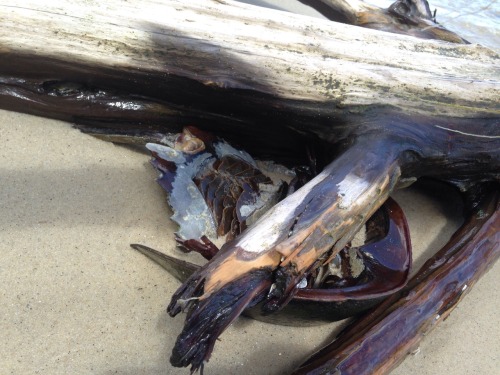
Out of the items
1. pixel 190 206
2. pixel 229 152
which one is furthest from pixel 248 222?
pixel 229 152

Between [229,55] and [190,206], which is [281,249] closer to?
[190,206]

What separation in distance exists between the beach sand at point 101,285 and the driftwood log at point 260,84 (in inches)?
8.8

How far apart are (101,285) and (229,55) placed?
115 centimetres

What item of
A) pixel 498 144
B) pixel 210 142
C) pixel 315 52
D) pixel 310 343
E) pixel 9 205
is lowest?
pixel 310 343

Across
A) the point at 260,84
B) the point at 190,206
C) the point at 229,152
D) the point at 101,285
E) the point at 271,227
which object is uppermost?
the point at 260,84

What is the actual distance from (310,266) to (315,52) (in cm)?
115

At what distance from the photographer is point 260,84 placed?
2340 mm

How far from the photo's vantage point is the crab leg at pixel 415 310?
1.84 meters

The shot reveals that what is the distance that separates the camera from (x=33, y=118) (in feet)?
8.51

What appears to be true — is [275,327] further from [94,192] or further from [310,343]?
[94,192]

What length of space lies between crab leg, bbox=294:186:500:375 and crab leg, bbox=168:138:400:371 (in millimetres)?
331

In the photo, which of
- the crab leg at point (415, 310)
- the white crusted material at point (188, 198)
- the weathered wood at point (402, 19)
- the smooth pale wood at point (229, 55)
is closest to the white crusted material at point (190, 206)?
the white crusted material at point (188, 198)

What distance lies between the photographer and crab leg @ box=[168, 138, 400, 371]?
154cm

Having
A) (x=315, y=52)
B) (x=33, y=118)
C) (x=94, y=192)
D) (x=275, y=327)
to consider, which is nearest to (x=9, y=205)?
(x=94, y=192)
